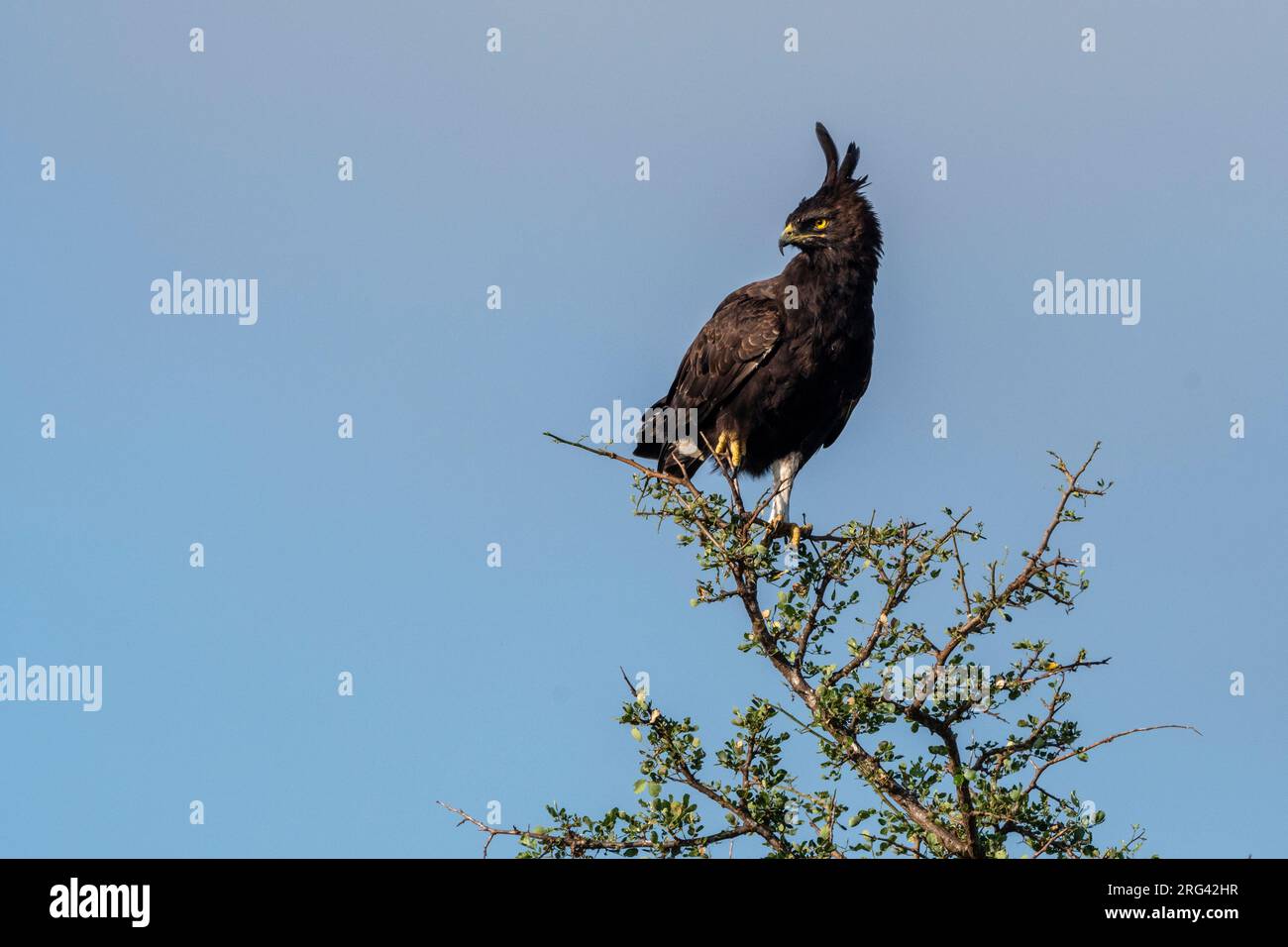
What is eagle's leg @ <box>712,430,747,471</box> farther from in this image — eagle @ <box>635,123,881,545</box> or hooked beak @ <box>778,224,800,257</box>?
hooked beak @ <box>778,224,800,257</box>

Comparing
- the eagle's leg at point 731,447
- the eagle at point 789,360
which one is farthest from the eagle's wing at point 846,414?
the eagle's leg at point 731,447

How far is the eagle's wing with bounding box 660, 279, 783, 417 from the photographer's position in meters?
10.5

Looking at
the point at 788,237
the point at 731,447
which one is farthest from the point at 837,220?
the point at 731,447

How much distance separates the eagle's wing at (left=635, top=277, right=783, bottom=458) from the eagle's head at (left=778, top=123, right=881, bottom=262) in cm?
43

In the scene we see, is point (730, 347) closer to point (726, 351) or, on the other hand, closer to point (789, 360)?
point (726, 351)

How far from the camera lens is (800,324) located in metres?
10.5

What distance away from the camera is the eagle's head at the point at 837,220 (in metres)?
10.8

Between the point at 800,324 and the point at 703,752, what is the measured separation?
433 cm

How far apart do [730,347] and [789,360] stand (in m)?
0.46

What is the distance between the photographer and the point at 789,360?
10.4 metres

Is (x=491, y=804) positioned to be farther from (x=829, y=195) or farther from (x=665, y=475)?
(x=829, y=195)

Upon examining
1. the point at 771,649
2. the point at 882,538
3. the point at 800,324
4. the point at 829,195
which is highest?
the point at 829,195

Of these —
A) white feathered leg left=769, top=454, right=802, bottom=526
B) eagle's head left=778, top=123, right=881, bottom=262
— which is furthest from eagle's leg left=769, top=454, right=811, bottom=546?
eagle's head left=778, top=123, right=881, bottom=262
